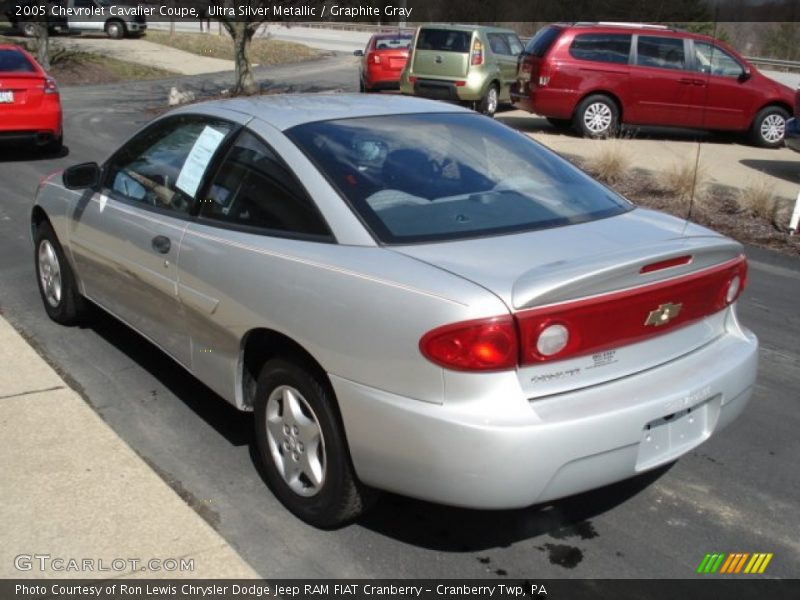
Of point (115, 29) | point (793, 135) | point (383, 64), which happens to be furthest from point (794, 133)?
point (115, 29)

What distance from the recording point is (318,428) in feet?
11.2

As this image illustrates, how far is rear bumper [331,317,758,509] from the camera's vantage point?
114 inches

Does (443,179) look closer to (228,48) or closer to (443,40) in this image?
(443,40)

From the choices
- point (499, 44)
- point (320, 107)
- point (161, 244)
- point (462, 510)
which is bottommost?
point (462, 510)

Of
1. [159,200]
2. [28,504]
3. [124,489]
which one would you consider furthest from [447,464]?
[159,200]

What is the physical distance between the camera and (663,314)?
3289 millimetres

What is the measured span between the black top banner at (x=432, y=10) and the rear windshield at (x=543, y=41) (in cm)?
284

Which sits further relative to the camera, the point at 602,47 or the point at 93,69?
the point at 93,69

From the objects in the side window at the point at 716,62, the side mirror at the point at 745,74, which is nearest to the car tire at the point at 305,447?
the side window at the point at 716,62

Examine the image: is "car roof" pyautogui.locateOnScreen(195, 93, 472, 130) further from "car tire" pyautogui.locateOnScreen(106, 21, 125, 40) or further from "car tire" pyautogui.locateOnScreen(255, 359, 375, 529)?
"car tire" pyautogui.locateOnScreen(106, 21, 125, 40)

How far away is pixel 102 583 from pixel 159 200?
1966 millimetres

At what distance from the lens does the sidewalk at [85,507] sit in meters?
3.29

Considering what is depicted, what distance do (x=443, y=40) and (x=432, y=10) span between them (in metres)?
32.4

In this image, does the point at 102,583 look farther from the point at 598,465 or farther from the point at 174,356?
the point at 598,465
